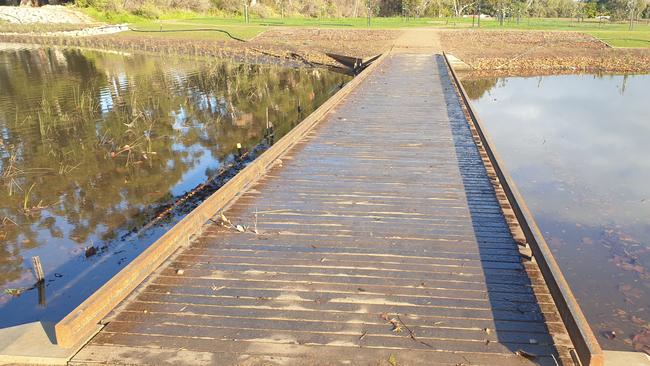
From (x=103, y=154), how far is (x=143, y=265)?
876 centimetres

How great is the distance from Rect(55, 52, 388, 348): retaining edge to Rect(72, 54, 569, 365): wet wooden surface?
115 millimetres

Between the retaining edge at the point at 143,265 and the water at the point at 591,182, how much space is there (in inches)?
195

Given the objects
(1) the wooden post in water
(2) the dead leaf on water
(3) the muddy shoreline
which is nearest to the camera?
(2) the dead leaf on water

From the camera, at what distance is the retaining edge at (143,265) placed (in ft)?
12.4

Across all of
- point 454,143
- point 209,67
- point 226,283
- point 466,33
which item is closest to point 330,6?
point 466,33

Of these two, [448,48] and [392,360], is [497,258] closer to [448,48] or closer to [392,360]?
[392,360]

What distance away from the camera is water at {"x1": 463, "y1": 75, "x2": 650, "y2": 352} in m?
6.57

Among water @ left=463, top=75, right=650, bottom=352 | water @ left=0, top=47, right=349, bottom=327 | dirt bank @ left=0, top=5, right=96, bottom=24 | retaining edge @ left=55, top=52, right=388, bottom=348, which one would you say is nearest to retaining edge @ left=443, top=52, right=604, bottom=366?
water @ left=463, top=75, right=650, bottom=352

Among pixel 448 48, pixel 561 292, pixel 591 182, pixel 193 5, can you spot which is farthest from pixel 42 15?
pixel 561 292

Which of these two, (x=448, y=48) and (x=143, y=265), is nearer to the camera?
(x=143, y=265)

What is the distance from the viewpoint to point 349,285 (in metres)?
4.65

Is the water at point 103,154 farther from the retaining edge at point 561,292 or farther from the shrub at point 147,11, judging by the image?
the shrub at point 147,11

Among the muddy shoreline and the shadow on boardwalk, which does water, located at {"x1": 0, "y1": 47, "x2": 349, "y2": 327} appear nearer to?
the shadow on boardwalk

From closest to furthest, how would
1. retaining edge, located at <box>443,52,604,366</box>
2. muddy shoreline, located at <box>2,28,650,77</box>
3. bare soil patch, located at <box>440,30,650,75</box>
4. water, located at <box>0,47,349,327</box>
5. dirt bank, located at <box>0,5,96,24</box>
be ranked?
retaining edge, located at <box>443,52,604,366</box> → water, located at <box>0,47,349,327</box> → bare soil patch, located at <box>440,30,650,75</box> → muddy shoreline, located at <box>2,28,650,77</box> → dirt bank, located at <box>0,5,96,24</box>
